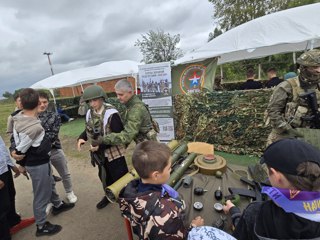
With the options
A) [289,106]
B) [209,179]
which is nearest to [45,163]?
[209,179]

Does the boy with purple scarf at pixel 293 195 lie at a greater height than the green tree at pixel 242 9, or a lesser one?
lesser

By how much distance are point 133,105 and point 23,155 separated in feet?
4.78

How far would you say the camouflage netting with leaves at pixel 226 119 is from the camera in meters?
4.71

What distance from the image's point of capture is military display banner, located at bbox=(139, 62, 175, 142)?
18.4 feet

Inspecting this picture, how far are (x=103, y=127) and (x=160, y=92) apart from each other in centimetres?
325

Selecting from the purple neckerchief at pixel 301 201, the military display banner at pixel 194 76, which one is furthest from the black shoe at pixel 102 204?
the military display banner at pixel 194 76

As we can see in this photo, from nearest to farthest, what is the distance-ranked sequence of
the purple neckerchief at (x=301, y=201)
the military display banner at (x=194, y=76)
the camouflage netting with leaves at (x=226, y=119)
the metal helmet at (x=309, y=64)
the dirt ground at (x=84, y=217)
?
the purple neckerchief at (x=301, y=201)
the metal helmet at (x=309, y=64)
the dirt ground at (x=84, y=217)
the camouflage netting with leaves at (x=226, y=119)
the military display banner at (x=194, y=76)

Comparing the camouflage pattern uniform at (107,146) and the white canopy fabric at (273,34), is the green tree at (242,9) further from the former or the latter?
the camouflage pattern uniform at (107,146)

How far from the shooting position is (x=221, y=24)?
21.7 m

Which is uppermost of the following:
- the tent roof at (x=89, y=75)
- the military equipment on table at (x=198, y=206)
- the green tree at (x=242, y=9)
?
the green tree at (x=242, y=9)

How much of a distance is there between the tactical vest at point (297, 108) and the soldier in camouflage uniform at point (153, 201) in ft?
6.09

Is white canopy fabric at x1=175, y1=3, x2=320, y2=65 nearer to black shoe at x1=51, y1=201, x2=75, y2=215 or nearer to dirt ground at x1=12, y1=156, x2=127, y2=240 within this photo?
dirt ground at x1=12, y1=156, x2=127, y2=240

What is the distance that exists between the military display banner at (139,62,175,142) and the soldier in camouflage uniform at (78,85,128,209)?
2.96 metres

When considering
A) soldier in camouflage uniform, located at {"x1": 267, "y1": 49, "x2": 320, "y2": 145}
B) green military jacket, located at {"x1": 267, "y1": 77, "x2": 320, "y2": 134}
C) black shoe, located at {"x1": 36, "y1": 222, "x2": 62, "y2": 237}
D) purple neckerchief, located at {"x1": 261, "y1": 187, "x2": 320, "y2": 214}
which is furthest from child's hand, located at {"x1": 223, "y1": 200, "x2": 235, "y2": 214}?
black shoe, located at {"x1": 36, "y1": 222, "x2": 62, "y2": 237}
